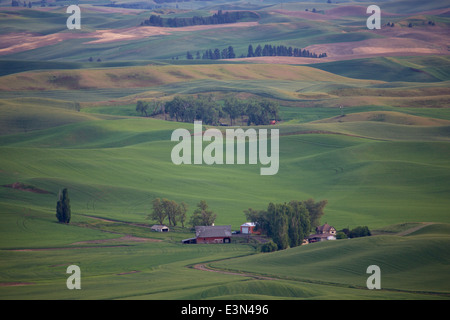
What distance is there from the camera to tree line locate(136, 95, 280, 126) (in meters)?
119

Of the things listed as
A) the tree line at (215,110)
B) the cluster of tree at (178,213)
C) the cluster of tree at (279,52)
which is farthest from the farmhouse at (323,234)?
A: the cluster of tree at (279,52)

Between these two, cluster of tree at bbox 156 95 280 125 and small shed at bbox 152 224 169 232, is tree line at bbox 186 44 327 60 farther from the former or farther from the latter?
small shed at bbox 152 224 169 232

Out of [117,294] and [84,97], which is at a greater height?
[84,97]

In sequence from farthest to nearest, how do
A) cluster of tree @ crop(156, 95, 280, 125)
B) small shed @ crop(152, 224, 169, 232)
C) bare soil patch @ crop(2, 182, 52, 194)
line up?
1. cluster of tree @ crop(156, 95, 280, 125)
2. bare soil patch @ crop(2, 182, 52, 194)
3. small shed @ crop(152, 224, 169, 232)

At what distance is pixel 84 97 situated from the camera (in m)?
136

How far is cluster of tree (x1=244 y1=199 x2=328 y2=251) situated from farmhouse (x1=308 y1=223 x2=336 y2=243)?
0.77 metres

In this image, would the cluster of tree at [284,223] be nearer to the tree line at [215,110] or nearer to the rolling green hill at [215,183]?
the rolling green hill at [215,183]

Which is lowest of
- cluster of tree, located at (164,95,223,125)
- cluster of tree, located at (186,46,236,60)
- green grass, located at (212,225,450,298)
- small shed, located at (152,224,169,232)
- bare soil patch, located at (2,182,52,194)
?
small shed, located at (152,224,169,232)

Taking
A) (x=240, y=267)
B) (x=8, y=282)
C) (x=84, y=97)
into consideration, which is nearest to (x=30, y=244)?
(x=8, y=282)

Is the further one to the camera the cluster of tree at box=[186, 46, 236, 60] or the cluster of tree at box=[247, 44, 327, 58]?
the cluster of tree at box=[186, 46, 236, 60]

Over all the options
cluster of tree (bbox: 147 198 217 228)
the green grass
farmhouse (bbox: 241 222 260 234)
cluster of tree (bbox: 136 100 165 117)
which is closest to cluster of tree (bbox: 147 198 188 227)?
cluster of tree (bbox: 147 198 217 228)

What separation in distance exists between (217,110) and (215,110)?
76 cm
